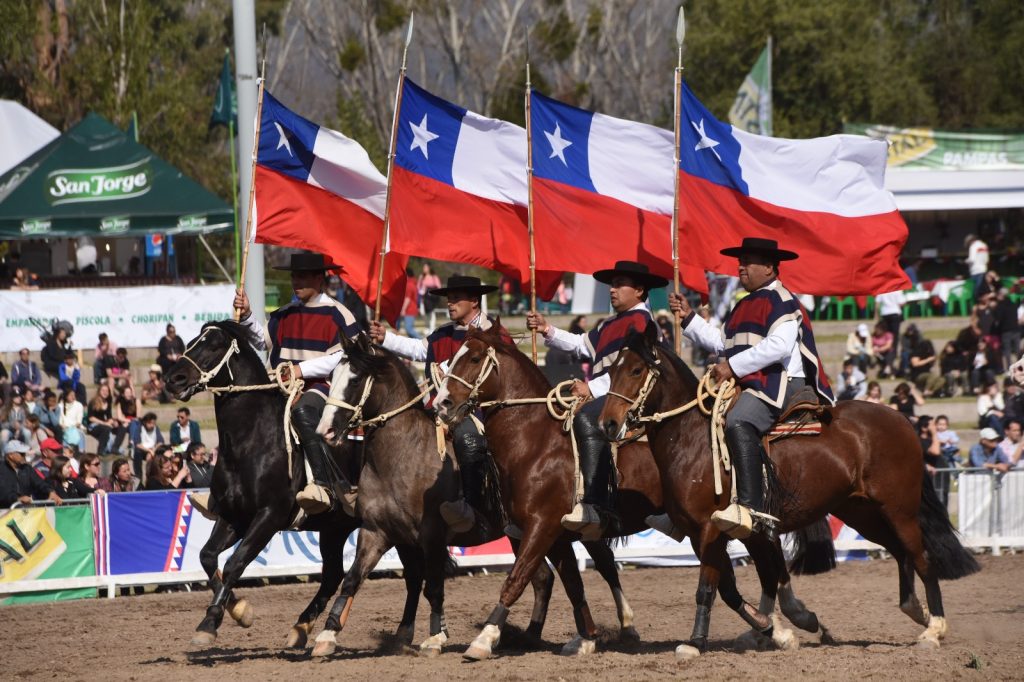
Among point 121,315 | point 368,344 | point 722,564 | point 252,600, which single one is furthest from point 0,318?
point 722,564

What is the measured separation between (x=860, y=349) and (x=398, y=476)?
57.9 feet

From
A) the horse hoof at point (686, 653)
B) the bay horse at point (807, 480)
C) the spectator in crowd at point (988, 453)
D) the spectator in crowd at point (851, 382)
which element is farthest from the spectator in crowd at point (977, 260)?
the horse hoof at point (686, 653)

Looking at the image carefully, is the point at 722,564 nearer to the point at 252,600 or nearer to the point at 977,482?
the point at 252,600

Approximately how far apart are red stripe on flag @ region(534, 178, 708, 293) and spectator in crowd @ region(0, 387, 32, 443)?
9612 mm

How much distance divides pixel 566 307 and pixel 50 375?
15.5m

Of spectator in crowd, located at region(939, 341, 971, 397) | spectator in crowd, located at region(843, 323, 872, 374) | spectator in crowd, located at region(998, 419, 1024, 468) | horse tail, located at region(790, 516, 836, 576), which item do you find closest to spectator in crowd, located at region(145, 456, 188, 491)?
horse tail, located at region(790, 516, 836, 576)

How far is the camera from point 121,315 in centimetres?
2823

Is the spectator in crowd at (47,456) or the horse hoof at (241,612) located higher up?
the spectator in crowd at (47,456)

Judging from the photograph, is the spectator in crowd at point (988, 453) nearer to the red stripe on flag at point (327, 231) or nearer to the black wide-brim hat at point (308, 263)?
the red stripe on flag at point (327, 231)

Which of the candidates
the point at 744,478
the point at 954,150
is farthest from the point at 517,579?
the point at 954,150

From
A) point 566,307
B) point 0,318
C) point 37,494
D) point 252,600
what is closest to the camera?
point 252,600

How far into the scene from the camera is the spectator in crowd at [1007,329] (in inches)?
1016

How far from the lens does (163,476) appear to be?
17406 millimetres

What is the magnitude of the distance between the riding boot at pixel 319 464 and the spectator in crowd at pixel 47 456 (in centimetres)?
687
